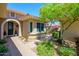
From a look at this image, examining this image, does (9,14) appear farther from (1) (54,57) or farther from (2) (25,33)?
(1) (54,57)

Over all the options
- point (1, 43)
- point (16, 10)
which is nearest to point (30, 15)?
point (16, 10)

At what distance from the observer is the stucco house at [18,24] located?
512 cm

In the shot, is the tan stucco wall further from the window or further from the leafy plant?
the leafy plant

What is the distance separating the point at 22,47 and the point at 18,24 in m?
0.39

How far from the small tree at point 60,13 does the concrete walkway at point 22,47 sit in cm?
48

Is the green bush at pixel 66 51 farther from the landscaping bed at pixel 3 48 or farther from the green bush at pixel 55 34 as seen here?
the landscaping bed at pixel 3 48

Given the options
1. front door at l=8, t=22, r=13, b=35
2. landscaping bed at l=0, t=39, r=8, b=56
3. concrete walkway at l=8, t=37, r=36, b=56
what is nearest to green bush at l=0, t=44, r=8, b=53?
landscaping bed at l=0, t=39, r=8, b=56

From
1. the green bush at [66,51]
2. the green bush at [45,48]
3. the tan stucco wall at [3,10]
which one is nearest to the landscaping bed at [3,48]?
the tan stucco wall at [3,10]

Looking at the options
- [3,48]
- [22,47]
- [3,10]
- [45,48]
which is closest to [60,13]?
[45,48]

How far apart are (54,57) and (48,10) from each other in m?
0.78

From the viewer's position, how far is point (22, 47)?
5133 millimetres

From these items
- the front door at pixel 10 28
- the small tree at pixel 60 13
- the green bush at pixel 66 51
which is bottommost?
the green bush at pixel 66 51

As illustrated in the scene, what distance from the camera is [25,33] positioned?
5180 mm

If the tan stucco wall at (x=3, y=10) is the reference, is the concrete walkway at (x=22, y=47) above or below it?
below
